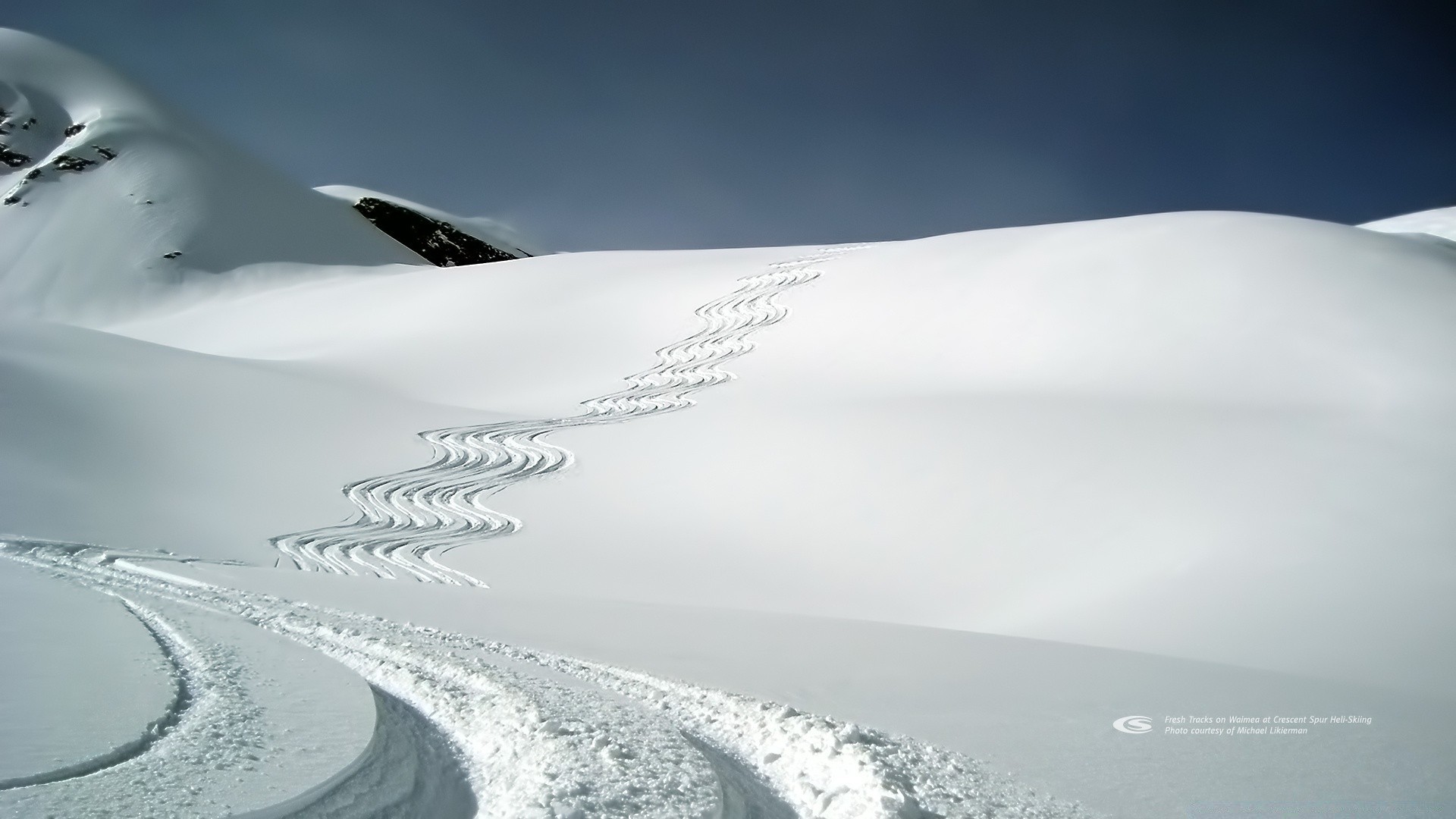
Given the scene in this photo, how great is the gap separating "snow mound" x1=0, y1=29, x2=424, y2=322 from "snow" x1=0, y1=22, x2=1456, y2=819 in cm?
2187

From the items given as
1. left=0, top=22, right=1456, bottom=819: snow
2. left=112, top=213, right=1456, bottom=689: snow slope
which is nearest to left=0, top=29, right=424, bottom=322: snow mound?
left=0, top=22, right=1456, bottom=819: snow

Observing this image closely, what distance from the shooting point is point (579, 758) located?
242 centimetres

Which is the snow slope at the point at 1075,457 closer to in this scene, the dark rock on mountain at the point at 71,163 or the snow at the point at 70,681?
the snow at the point at 70,681

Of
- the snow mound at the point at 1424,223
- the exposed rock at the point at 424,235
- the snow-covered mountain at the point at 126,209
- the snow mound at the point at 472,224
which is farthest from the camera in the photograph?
the snow mound at the point at 472,224

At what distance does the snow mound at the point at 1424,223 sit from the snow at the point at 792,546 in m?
10.5

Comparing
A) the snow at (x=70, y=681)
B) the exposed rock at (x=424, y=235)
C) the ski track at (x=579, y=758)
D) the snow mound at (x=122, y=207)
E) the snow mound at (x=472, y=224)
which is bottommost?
the snow at (x=70, y=681)

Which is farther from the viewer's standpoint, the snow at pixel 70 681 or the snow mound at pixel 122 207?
the snow mound at pixel 122 207

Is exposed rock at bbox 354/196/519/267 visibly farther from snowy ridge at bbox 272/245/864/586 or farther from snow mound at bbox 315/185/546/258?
snowy ridge at bbox 272/245/864/586

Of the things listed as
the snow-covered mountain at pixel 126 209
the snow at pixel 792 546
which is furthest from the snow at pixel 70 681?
the snow-covered mountain at pixel 126 209

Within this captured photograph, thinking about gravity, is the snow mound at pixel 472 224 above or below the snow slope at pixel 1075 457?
above

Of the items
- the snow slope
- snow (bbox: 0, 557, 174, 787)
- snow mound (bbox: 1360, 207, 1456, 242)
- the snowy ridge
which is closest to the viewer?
snow (bbox: 0, 557, 174, 787)

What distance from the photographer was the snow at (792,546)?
2.50 metres

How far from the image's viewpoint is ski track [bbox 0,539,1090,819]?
212 centimetres

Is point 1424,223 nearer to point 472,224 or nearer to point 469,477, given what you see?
point 469,477
